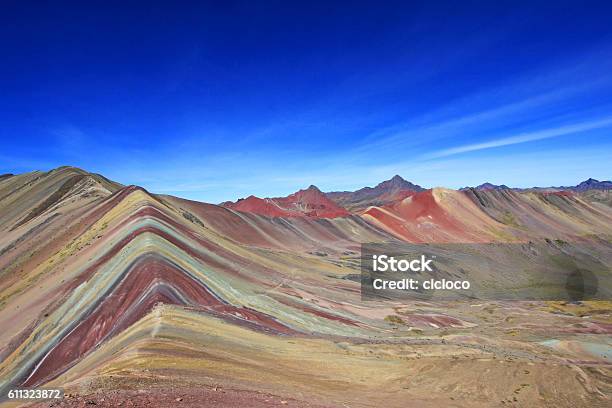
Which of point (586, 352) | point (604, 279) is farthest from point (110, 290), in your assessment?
point (604, 279)

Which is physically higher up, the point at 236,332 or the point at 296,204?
the point at 296,204

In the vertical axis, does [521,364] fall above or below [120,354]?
below

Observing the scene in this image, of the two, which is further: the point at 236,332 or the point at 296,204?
the point at 296,204

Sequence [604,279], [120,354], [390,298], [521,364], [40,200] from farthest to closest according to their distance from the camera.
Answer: [604,279] < [40,200] < [390,298] < [521,364] < [120,354]

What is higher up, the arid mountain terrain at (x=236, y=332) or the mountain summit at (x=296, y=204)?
the mountain summit at (x=296, y=204)

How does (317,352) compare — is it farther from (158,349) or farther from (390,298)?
(390,298)

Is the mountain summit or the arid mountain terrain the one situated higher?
the mountain summit

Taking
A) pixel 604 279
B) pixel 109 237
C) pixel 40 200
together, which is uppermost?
pixel 40 200

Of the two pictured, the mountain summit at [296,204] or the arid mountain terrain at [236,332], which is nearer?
the arid mountain terrain at [236,332]
